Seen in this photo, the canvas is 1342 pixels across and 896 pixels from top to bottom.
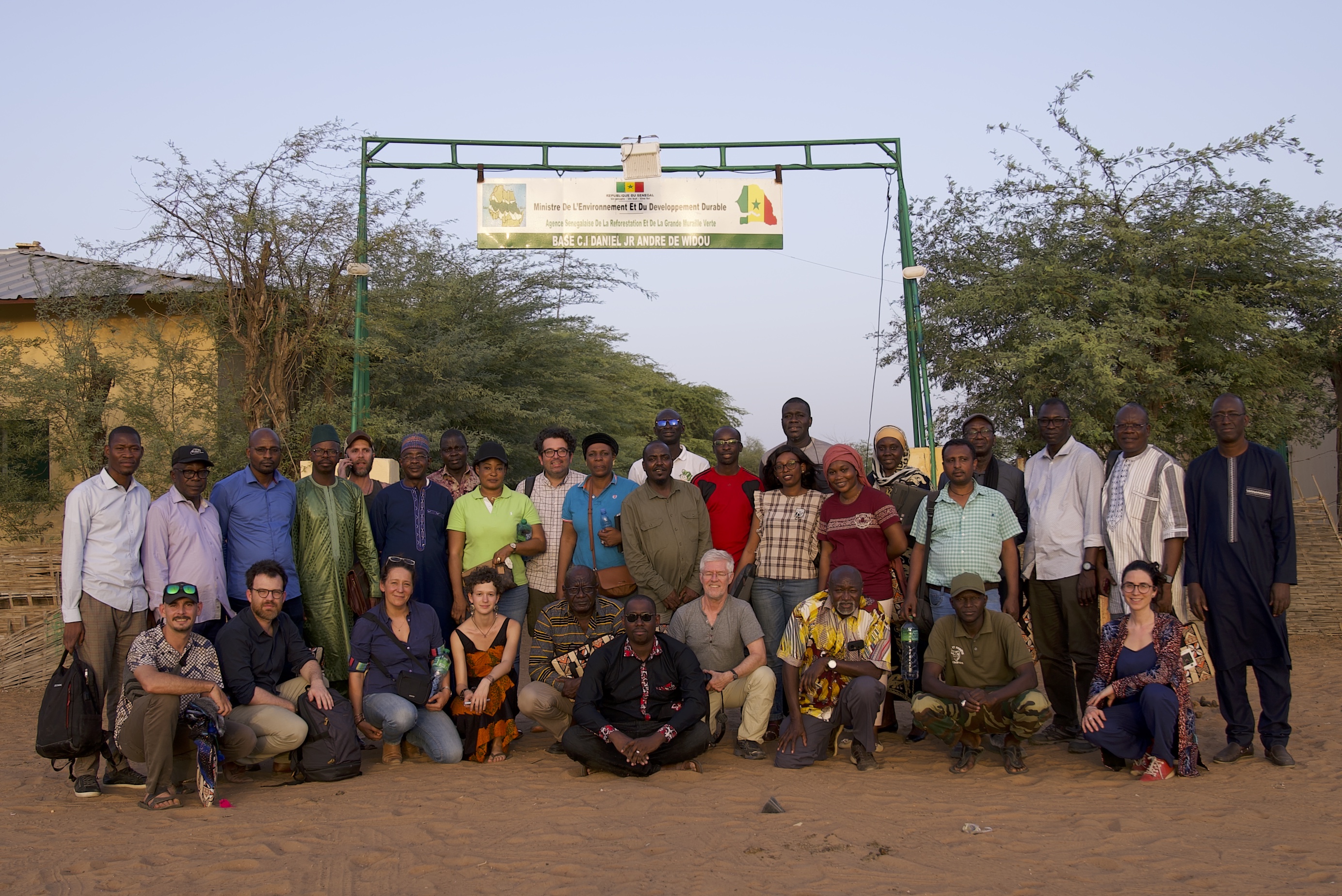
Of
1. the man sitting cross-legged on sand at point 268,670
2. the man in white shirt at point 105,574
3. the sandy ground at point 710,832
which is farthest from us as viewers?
the man sitting cross-legged on sand at point 268,670

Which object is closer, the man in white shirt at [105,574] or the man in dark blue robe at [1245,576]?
the man in white shirt at [105,574]

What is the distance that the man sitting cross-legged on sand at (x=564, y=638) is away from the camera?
670 cm

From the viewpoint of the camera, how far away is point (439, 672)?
670 centimetres

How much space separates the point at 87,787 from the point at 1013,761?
526 centimetres

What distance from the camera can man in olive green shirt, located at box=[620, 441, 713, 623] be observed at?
7027 mm

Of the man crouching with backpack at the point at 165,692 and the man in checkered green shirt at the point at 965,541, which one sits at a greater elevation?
the man in checkered green shirt at the point at 965,541

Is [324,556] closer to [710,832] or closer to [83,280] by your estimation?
[710,832]

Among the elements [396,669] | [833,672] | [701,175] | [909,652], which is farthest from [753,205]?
[396,669]

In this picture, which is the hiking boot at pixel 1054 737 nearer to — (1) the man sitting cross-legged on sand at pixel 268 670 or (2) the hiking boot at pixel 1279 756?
(2) the hiking boot at pixel 1279 756

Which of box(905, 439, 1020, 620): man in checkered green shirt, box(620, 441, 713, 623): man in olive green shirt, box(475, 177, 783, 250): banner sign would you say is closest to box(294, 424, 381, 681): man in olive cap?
box(620, 441, 713, 623): man in olive green shirt

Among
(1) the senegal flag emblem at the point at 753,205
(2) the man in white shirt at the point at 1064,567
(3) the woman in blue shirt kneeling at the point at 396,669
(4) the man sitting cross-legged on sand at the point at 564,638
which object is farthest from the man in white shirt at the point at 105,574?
(1) the senegal flag emblem at the point at 753,205

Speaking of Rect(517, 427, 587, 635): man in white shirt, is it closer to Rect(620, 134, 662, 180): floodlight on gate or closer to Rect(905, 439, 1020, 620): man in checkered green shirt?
Rect(905, 439, 1020, 620): man in checkered green shirt

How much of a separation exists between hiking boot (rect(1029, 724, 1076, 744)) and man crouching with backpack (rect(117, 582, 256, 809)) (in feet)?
16.3

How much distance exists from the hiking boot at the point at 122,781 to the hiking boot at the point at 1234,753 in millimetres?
6230
